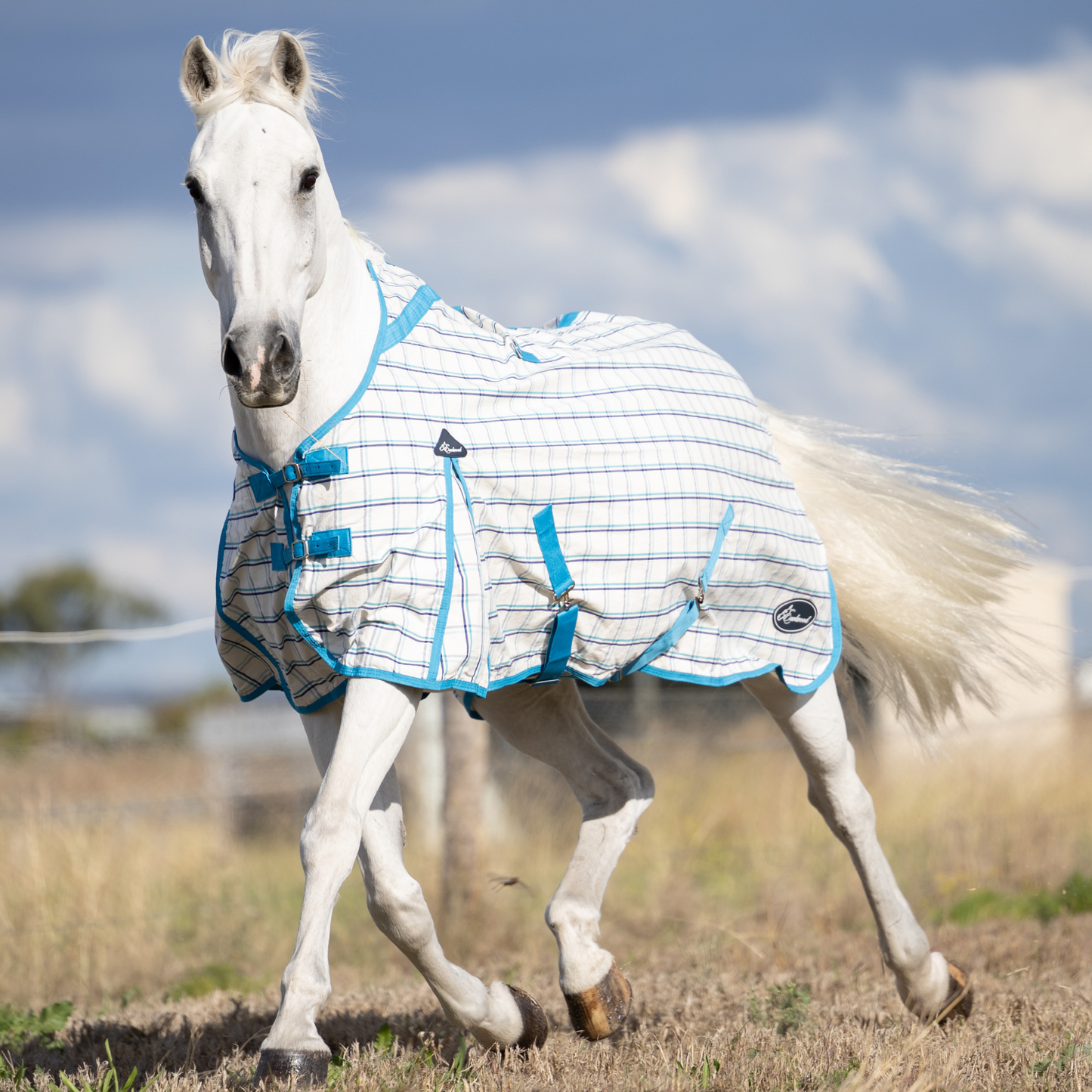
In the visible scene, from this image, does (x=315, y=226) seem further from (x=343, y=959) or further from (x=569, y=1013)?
(x=343, y=959)

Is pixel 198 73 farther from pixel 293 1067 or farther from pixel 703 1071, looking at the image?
pixel 703 1071

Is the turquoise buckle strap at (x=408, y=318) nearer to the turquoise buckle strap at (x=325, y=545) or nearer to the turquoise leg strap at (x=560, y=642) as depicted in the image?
the turquoise buckle strap at (x=325, y=545)

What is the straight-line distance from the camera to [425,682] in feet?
8.38

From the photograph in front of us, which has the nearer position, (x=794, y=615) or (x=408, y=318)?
(x=408, y=318)

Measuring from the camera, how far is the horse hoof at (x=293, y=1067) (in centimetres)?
234

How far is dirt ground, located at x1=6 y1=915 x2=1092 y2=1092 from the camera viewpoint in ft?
8.65

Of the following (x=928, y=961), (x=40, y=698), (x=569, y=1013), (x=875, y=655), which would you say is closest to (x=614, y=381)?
(x=875, y=655)

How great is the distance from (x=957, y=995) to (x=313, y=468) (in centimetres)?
250

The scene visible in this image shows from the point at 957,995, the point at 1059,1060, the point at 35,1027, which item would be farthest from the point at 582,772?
the point at 35,1027

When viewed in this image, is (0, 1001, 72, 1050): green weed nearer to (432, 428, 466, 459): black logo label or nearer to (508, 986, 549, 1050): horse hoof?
(508, 986, 549, 1050): horse hoof

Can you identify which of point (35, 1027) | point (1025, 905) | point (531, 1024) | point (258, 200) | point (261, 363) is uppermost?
point (258, 200)

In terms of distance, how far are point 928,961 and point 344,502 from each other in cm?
229

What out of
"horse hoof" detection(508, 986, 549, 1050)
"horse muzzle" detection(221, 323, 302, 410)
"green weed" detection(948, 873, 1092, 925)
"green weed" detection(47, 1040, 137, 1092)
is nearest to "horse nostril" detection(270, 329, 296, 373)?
"horse muzzle" detection(221, 323, 302, 410)

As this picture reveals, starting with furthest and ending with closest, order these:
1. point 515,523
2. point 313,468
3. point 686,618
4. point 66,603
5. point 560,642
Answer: point 66,603 < point 686,618 < point 560,642 < point 515,523 < point 313,468
